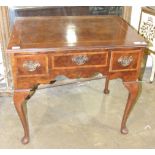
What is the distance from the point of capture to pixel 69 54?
3.95 ft

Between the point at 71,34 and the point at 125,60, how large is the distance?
1.10ft

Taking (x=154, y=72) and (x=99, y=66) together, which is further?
(x=154, y=72)

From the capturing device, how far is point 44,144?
1.48 metres

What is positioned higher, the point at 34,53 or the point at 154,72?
the point at 34,53

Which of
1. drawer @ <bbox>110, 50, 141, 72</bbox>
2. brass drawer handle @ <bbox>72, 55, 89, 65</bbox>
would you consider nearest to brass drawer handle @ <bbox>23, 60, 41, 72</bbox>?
brass drawer handle @ <bbox>72, 55, 89, 65</bbox>

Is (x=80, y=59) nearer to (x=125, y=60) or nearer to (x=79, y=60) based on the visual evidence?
(x=79, y=60)

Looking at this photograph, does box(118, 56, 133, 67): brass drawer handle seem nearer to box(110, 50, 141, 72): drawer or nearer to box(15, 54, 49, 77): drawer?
box(110, 50, 141, 72): drawer

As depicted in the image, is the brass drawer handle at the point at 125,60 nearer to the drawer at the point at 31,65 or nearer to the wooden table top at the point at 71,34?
the wooden table top at the point at 71,34

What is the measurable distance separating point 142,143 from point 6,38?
48.0 inches

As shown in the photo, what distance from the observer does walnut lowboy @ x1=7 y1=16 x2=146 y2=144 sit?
1.19 meters

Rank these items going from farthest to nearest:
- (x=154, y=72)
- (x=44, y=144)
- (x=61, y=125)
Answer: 1. (x=154, y=72)
2. (x=61, y=125)
3. (x=44, y=144)

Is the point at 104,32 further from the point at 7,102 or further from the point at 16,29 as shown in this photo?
the point at 7,102

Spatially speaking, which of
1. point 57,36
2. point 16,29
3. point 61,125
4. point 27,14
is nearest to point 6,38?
point 27,14

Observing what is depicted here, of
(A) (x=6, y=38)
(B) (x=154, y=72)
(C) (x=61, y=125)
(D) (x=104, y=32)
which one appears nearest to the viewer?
(D) (x=104, y=32)
